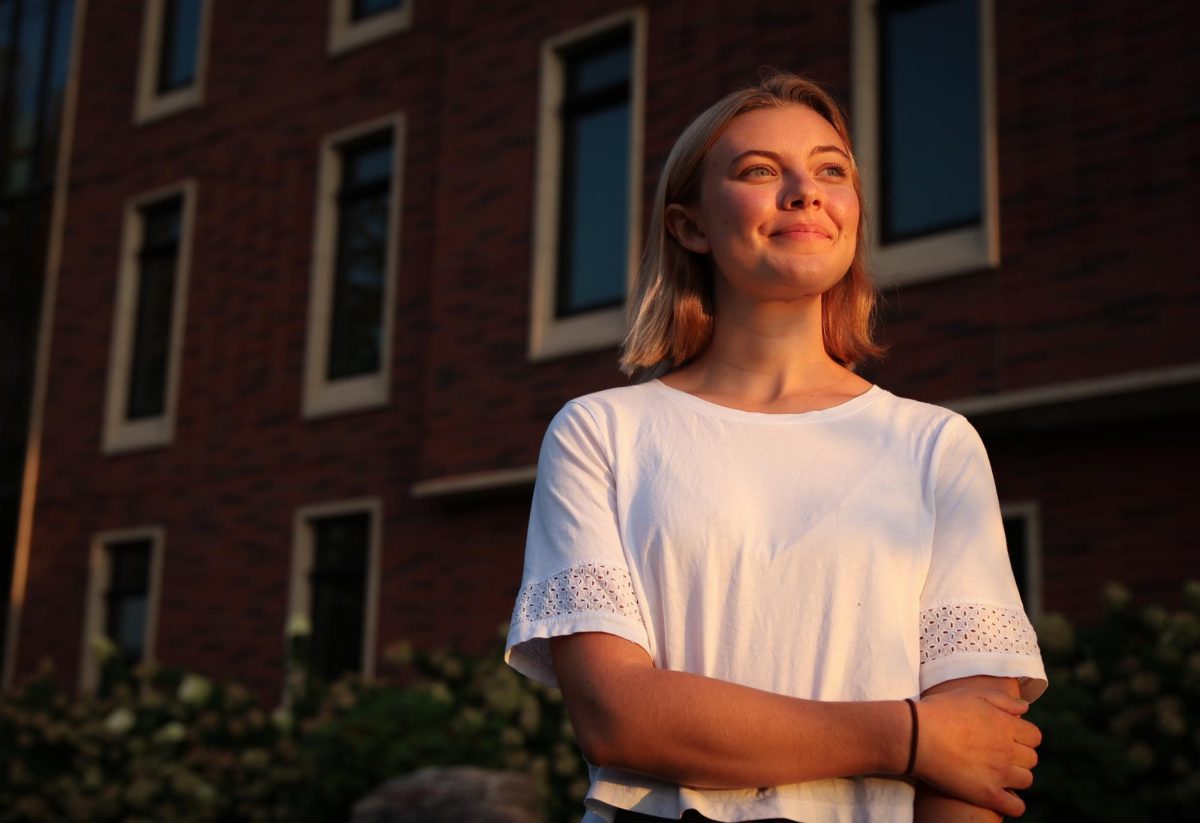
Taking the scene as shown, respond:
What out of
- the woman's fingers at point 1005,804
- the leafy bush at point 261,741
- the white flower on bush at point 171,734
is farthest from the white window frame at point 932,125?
the woman's fingers at point 1005,804

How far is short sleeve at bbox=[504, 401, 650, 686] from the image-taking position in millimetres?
2150

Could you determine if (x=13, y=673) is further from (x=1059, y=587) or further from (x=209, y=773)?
(x=1059, y=587)

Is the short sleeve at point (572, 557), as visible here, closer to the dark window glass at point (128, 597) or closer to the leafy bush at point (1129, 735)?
the leafy bush at point (1129, 735)

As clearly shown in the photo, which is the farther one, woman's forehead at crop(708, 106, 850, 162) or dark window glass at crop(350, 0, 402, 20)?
dark window glass at crop(350, 0, 402, 20)

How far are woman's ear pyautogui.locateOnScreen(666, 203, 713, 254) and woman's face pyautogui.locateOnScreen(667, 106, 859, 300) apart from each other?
54 millimetres

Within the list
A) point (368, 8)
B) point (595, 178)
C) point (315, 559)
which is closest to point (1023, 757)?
point (595, 178)

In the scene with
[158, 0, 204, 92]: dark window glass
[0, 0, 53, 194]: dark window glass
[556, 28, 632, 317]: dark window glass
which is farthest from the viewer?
[0, 0, 53, 194]: dark window glass

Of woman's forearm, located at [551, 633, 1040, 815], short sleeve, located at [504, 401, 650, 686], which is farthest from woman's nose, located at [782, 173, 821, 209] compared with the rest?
woman's forearm, located at [551, 633, 1040, 815]

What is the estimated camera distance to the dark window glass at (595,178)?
44.1 feet

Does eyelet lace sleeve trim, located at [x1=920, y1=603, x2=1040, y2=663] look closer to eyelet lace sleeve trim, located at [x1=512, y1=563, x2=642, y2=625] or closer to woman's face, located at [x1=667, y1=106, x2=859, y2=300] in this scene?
eyelet lace sleeve trim, located at [x1=512, y1=563, x2=642, y2=625]

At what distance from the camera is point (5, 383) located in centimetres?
1886

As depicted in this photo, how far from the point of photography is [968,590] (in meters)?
2.19

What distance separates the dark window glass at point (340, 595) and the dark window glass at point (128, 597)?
2633 millimetres

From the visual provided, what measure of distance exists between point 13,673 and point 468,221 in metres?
7.65
